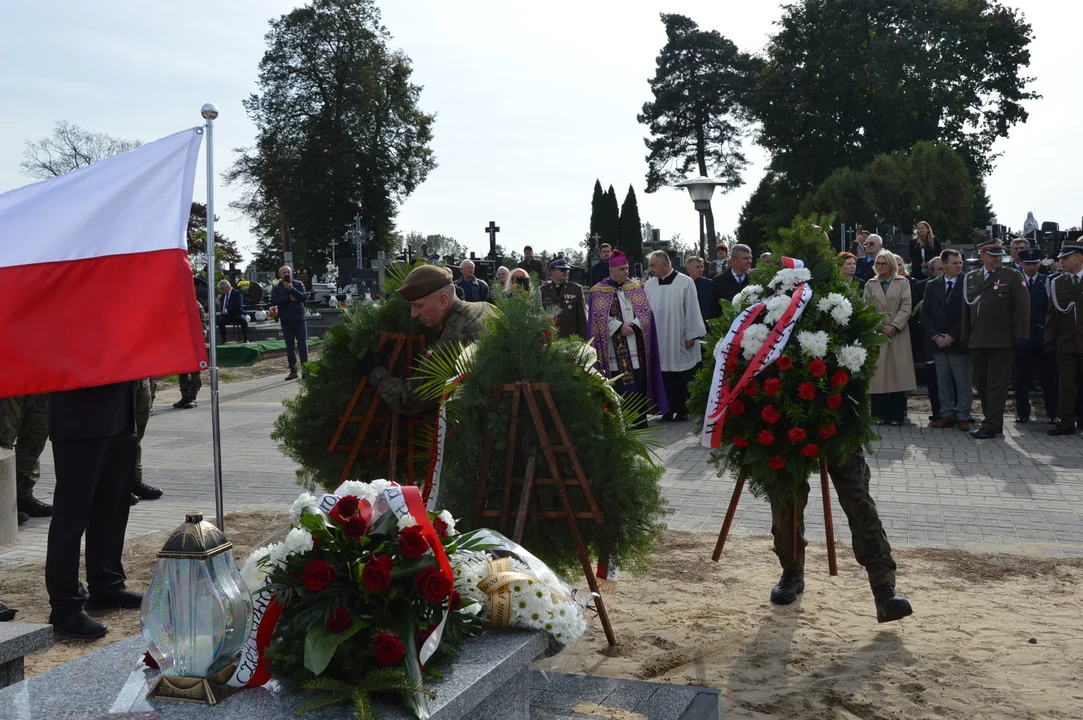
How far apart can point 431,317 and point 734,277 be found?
25.9ft

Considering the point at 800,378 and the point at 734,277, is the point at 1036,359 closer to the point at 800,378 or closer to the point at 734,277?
the point at 734,277

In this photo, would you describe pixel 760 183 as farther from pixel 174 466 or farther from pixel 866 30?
pixel 174 466

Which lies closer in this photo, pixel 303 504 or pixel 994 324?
pixel 303 504

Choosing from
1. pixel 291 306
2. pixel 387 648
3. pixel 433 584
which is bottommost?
pixel 387 648

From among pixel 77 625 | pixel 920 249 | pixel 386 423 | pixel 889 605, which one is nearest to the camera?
pixel 889 605

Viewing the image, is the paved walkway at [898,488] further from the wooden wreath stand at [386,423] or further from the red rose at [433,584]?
the red rose at [433,584]

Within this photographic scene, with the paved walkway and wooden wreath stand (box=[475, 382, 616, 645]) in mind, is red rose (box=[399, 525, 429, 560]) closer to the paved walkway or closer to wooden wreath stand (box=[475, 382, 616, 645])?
wooden wreath stand (box=[475, 382, 616, 645])

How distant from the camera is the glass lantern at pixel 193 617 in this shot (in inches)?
119

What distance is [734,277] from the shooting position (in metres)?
13.4

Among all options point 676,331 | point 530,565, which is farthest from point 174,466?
point 530,565

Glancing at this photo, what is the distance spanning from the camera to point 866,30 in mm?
48656

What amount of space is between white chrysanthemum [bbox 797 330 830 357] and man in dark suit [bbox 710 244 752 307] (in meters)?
7.32

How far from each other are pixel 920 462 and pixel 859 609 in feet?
16.4

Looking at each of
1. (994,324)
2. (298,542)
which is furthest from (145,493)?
(994,324)
